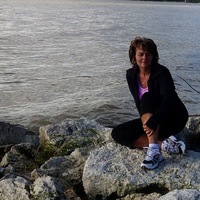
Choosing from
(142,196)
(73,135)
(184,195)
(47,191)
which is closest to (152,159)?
(142,196)

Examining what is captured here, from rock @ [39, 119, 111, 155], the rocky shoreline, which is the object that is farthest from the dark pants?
rock @ [39, 119, 111, 155]

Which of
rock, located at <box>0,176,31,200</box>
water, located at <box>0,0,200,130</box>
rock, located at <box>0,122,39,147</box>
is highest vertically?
rock, located at <box>0,176,31,200</box>

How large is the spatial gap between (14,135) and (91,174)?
10.1ft

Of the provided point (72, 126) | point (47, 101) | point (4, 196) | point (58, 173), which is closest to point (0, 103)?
point (47, 101)

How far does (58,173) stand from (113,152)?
0.79m

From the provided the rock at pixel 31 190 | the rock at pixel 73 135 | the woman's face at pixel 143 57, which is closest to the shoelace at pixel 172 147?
the woman's face at pixel 143 57

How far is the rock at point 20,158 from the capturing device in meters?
6.41

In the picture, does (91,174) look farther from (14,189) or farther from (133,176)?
(14,189)

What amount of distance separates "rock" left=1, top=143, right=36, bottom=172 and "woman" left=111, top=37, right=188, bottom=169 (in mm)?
1515

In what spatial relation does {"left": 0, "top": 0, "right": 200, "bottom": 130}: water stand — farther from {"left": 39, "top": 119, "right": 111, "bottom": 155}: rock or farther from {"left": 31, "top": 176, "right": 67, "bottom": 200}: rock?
{"left": 31, "top": 176, "right": 67, "bottom": 200}: rock

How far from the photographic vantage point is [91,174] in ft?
17.4

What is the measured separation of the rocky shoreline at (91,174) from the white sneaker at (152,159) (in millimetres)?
76

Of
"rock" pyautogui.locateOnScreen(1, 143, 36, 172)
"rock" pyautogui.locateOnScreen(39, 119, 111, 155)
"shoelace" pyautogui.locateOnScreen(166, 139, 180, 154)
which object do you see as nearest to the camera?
"shoelace" pyautogui.locateOnScreen(166, 139, 180, 154)

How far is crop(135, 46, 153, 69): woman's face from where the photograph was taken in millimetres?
5645
